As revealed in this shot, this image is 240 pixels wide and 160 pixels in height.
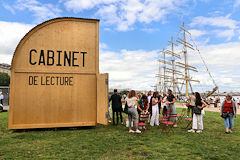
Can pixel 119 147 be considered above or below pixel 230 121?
below

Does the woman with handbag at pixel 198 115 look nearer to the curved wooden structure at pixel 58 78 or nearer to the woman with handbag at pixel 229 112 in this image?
the woman with handbag at pixel 229 112

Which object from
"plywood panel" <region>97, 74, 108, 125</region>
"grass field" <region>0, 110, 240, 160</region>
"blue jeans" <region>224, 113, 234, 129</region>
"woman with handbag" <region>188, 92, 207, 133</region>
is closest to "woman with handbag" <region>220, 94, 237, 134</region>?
"blue jeans" <region>224, 113, 234, 129</region>

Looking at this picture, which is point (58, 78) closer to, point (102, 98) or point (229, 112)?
point (102, 98)

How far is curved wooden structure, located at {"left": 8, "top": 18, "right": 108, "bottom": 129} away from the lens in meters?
8.16

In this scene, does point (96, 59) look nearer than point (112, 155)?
No

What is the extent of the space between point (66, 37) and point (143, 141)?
6097 millimetres

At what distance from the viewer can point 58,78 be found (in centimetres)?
857

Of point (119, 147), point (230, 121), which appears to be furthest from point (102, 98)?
point (230, 121)

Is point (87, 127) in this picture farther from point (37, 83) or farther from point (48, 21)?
point (48, 21)

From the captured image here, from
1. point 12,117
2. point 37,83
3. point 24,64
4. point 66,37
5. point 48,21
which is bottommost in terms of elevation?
point 12,117

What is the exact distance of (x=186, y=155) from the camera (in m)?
5.00

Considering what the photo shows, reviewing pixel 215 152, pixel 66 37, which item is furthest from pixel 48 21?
pixel 215 152

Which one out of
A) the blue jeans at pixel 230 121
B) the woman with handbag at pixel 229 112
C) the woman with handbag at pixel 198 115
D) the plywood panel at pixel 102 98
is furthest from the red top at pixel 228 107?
the plywood panel at pixel 102 98

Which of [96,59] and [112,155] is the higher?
[96,59]
